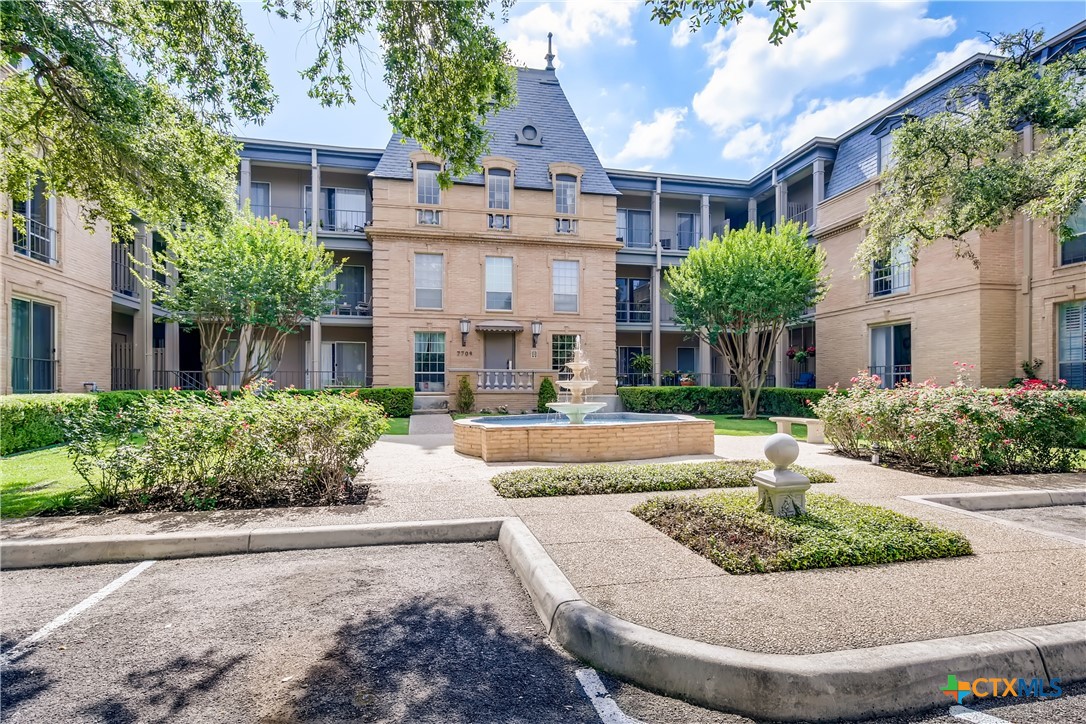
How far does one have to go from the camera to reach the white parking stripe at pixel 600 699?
2527 mm

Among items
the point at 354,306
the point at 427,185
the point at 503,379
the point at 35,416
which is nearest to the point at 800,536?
the point at 35,416

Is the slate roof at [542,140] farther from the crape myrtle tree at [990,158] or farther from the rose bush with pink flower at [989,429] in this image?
the rose bush with pink flower at [989,429]

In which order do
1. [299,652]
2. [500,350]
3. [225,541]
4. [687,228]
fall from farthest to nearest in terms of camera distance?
[687,228], [500,350], [225,541], [299,652]

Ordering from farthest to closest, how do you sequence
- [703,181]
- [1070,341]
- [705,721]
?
[703,181]
[1070,341]
[705,721]

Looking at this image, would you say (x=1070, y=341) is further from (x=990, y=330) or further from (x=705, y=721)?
(x=705, y=721)

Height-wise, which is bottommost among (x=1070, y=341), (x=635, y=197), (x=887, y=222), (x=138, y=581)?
(x=138, y=581)

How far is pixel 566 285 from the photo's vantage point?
22609 millimetres

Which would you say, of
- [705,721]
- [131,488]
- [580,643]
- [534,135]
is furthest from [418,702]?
[534,135]

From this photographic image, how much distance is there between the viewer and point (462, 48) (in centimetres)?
605

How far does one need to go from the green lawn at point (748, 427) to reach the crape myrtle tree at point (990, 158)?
5620mm

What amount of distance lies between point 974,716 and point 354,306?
23665 millimetres

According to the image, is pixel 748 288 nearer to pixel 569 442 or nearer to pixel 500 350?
pixel 500 350

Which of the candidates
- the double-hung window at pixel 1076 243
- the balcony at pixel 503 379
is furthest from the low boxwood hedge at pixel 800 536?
the balcony at pixel 503 379

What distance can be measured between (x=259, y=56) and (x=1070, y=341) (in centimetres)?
1998
